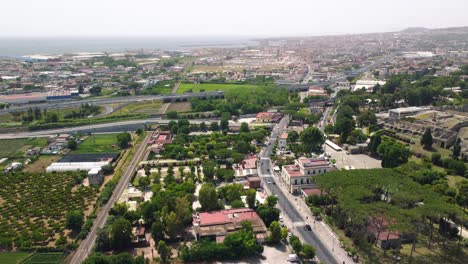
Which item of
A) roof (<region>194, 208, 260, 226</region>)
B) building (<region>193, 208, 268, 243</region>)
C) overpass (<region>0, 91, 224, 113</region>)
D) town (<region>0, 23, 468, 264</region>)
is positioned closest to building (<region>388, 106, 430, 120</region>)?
town (<region>0, 23, 468, 264</region>)

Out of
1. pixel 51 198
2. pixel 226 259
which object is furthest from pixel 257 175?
pixel 51 198

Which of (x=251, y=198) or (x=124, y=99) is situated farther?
(x=124, y=99)

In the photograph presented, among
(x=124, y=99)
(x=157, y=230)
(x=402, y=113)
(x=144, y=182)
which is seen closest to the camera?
(x=157, y=230)

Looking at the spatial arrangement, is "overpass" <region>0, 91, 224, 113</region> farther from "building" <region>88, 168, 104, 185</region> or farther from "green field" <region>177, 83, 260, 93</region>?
"building" <region>88, 168, 104, 185</region>

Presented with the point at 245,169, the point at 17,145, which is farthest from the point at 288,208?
the point at 17,145

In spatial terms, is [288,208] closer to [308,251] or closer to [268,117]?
[308,251]
